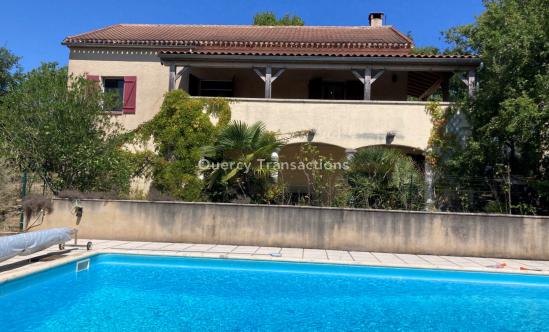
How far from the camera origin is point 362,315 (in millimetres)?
6875

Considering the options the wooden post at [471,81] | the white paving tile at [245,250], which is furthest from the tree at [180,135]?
the wooden post at [471,81]

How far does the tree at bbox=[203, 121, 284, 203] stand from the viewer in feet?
41.1

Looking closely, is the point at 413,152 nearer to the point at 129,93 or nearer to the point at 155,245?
the point at 155,245

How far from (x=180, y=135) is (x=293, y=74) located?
626 centimetres

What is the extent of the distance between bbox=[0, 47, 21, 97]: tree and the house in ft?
43.1

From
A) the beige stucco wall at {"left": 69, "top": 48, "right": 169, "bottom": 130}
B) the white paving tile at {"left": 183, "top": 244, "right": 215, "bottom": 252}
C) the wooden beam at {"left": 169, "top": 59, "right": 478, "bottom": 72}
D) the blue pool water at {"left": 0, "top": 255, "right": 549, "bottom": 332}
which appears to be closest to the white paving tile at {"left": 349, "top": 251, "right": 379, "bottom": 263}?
the blue pool water at {"left": 0, "top": 255, "right": 549, "bottom": 332}

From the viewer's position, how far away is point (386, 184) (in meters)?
12.1

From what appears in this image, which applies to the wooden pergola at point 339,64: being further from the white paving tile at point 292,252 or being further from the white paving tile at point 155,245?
the white paving tile at point 155,245

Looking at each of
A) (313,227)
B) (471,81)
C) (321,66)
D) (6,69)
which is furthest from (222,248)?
(6,69)

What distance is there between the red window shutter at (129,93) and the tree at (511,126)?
42.6ft

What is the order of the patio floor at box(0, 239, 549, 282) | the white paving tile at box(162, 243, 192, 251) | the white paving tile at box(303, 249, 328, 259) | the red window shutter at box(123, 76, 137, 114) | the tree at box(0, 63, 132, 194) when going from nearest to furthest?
the patio floor at box(0, 239, 549, 282) < the white paving tile at box(303, 249, 328, 259) < the white paving tile at box(162, 243, 192, 251) < the tree at box(0, 63, 132, 194) < the red window shutter at box(123, 76, 137, 114)

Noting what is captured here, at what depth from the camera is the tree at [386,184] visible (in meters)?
11.9

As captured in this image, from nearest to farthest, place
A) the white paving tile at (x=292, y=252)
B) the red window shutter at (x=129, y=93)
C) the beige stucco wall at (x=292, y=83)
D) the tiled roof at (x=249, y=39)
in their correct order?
the white paving tile at (x=292, y=252) → the red window shutter at (x=129, y=93) → the beige stucco wall at (x=292, y=83) → the tiled roof at (x=249, y=39)

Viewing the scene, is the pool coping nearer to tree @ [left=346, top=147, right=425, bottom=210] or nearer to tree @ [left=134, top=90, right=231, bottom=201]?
tree @ [left=346, top=147, right=425, bottom=210]
